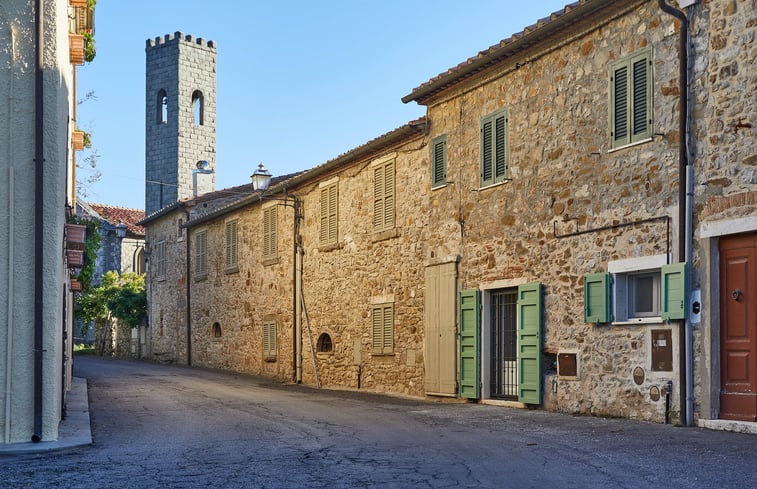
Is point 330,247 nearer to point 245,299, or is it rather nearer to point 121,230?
point 245,299

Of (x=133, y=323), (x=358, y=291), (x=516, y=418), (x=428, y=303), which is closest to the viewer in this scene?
(x=516, y=418)

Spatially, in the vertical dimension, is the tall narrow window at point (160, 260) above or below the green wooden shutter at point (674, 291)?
above

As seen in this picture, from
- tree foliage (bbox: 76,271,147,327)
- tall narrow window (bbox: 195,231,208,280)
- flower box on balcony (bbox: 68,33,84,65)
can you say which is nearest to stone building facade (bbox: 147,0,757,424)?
flower box on balcony (bbox: 68,33,84,65)

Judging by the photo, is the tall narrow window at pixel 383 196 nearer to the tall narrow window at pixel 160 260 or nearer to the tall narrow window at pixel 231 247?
the tall narrow window at pixel 231 247

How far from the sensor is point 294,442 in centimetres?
939

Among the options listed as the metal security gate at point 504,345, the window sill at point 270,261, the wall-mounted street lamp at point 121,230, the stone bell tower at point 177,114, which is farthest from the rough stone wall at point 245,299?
the stone bell tower at point 177,114

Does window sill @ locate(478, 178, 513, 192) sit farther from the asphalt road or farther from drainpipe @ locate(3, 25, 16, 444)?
drainpipe @ locate(3, 25, 16, 444)

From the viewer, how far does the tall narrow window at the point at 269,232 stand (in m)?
23.6

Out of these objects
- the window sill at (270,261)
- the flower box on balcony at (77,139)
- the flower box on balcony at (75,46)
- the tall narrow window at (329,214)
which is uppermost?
the flower box on balcony at (75,46)

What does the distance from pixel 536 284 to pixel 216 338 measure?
16135 mm

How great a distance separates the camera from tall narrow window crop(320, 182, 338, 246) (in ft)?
67.1

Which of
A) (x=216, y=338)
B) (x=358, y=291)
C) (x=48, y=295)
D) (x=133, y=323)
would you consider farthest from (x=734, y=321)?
(x=133, y=323)

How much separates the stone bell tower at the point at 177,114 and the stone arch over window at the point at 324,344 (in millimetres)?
31971

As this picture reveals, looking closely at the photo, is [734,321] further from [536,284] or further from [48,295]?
[48,295]
